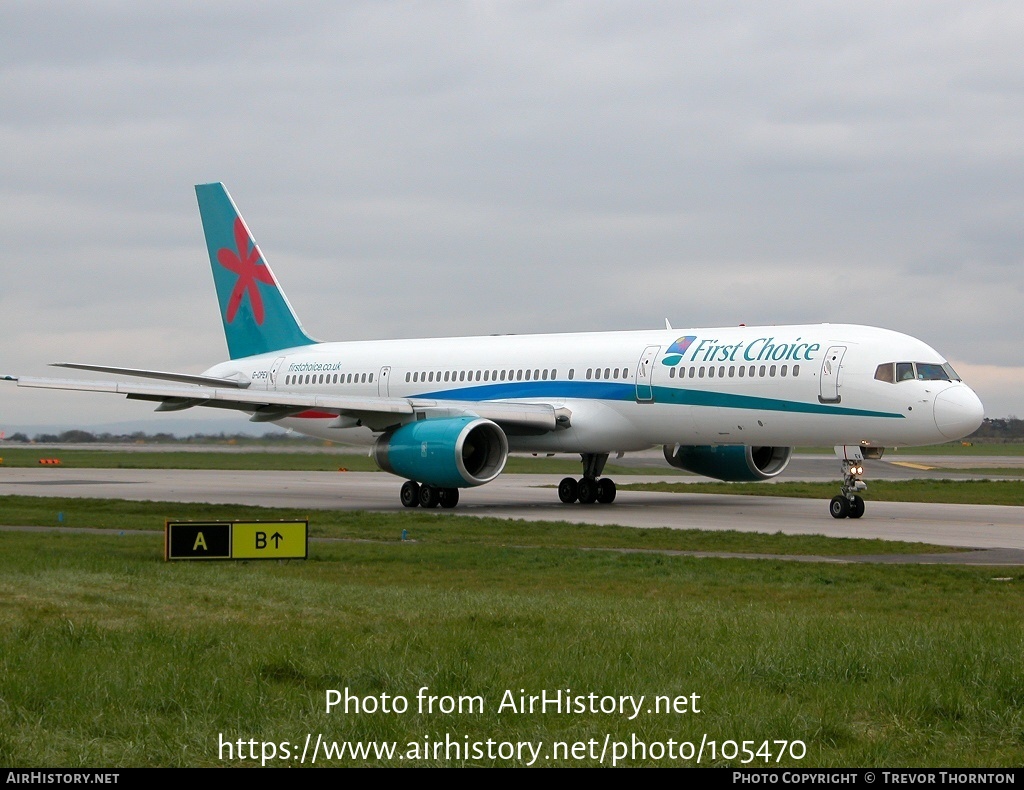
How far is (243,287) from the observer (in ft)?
126

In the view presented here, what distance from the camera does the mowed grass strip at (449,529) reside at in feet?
63.9

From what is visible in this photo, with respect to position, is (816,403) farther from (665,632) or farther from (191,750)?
(191,750)

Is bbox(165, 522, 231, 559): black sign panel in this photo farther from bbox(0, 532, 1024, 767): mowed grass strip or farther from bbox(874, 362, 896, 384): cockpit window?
bbox(874, 362, 896, 384): cockpit window

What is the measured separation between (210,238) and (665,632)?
31.2 m

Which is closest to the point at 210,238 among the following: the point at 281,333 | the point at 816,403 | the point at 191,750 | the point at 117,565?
the point at 281,333

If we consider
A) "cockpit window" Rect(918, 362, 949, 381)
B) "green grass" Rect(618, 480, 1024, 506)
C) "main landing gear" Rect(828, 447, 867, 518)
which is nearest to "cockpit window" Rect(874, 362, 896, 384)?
"cockpit window" Rect(918, 362, 949, 381)

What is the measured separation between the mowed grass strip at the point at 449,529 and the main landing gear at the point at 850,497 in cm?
478

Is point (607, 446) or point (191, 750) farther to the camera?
point (607, 446)

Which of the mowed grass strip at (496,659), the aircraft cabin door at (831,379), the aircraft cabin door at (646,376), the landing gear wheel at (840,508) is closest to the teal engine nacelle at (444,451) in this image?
the aircraft cabin door at (646,376)

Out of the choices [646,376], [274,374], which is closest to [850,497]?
[646,376]

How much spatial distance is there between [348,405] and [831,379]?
10.5m

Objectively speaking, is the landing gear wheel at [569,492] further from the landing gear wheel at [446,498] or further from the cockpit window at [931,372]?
the cockpit window at [931,372]

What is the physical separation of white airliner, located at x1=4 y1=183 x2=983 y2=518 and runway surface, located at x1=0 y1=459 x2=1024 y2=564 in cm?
116
